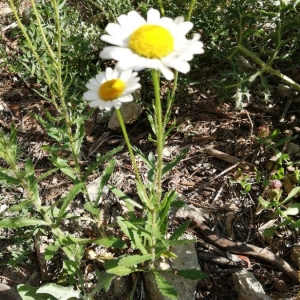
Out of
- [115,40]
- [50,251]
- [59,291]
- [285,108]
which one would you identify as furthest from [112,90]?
[285,108]

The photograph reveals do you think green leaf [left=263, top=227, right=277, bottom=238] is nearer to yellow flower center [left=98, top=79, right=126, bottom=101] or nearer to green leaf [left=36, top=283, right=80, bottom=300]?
green leaf [left=36, top=283, right=80, bottom=300]

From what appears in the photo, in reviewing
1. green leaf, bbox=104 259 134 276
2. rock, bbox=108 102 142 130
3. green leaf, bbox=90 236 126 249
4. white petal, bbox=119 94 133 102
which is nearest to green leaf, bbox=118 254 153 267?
green leaf, bbox=104 259 134 276

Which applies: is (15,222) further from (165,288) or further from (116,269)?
(165,288)

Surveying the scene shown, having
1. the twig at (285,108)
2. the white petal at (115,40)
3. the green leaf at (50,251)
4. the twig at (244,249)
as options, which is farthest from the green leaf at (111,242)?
the twig at (285,108)

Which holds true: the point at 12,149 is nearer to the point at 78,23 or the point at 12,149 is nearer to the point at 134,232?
the point at 134,232

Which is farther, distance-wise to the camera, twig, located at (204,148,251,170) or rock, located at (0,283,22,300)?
twig, located at (204,148,251,170)
